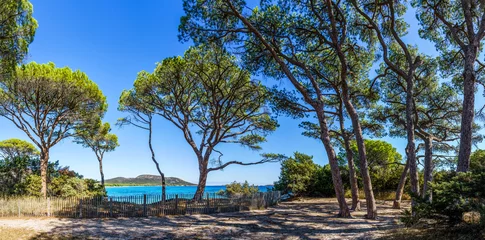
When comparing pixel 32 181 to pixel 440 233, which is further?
pixel 32 181

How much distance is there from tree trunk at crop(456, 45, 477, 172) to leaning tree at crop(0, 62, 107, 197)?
18.4 meters

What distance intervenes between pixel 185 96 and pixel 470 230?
16.3 meters

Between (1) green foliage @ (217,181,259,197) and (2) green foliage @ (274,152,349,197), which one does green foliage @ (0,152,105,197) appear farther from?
(2) green foliage @ (274,152,349,197)

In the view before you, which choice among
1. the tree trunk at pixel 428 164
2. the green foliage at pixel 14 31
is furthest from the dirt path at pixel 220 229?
the green foliage at pixel 14 31

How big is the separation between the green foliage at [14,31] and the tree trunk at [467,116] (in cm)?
1580

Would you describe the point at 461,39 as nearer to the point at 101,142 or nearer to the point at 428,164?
the point at 428,164

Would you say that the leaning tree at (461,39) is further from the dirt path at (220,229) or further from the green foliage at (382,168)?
the green foliage at (382,168)

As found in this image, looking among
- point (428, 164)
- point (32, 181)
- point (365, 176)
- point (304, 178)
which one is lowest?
point (304, 178)

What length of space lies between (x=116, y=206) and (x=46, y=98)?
8.29 m

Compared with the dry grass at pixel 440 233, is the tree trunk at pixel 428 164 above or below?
above

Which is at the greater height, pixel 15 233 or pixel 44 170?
pixel 44 170

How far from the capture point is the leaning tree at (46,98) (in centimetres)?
1627

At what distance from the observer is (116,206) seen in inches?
538

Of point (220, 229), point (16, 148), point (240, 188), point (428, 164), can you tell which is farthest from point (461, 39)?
point (16, 148)
